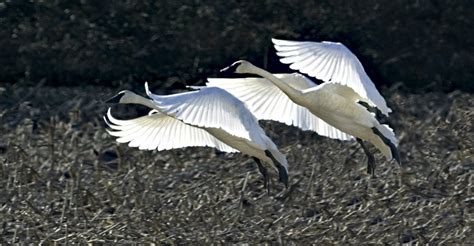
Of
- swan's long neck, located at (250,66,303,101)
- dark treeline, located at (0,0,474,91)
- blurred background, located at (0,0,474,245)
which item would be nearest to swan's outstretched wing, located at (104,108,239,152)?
blurred background, located at (0,0,474,245)

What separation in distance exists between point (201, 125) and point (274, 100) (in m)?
1.65

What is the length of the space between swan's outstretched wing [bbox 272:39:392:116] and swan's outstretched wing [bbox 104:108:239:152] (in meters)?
A: 0.98

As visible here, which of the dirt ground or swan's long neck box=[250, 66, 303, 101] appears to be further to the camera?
the dirt ground

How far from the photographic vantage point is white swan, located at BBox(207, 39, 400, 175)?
39.5ft

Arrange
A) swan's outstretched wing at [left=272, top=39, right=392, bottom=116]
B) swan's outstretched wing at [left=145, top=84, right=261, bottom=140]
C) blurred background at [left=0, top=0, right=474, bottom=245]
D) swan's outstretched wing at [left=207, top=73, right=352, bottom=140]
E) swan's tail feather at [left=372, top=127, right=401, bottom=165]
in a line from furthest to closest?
blurred background at [left=0, top=0, right=474, bottom=245] → swan's outstretched wing at [left=207, top=73, right=352, bottom=140] → swan's tail feather at [left=372, top=127, right=401, bottom=165] → swan's outstretched wing at [left=272, top=39, right=392, bottom=116] → swan's outstretched wing at [left=145, top=84, right=261, bottom=140]

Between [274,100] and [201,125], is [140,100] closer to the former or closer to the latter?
[201,125]

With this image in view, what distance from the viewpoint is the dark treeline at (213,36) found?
1778cm

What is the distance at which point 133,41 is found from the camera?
59.0 feet

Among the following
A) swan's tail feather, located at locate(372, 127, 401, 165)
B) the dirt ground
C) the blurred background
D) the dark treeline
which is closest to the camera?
swan's tail feather, located at locate(372, 127, 401, 165)

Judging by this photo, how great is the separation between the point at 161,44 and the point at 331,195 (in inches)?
171

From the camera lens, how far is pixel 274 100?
13.3 m

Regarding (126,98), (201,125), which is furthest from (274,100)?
(201,125)

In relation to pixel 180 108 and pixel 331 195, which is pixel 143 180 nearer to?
pixel 331 195

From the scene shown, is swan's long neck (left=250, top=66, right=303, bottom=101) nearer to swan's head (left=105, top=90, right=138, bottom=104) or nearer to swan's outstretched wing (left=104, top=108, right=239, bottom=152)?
swan's outstretched wing (left=104, top=108, right=239, bottom=152)
